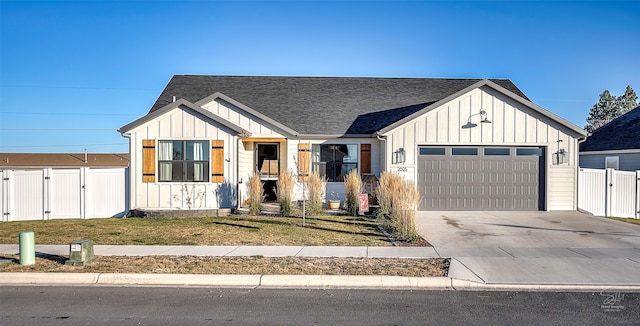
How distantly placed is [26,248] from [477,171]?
47.6 ft

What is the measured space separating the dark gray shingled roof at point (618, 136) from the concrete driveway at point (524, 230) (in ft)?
20.3

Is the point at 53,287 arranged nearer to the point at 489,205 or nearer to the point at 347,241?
the point at 347,241

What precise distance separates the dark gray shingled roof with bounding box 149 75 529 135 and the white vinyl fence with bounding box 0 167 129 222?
18.0 feet

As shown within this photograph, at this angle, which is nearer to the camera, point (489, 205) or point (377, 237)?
point (377, 237)

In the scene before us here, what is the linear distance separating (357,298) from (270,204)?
10.8 m

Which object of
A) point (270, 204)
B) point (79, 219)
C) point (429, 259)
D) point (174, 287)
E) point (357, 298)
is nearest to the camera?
point (357, 298)

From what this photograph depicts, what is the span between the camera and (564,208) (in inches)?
694

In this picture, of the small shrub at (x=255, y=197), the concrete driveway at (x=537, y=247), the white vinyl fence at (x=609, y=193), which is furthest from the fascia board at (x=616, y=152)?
the small shrub at (x=255, y=197)

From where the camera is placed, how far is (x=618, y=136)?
22.3m

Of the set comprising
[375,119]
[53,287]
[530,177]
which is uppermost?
[375,119]

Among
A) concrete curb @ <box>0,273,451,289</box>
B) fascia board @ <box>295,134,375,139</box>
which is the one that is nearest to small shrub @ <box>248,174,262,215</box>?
fascia board @ <box>295,134,375,139</box>

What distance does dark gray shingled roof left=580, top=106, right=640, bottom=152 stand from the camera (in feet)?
68.4

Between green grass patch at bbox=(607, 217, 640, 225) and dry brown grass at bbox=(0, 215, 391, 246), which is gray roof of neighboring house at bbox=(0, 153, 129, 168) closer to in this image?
dry brown grass at bbox=(0, 215, 391, 246)

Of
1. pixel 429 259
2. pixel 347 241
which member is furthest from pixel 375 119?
pixel 429 259
